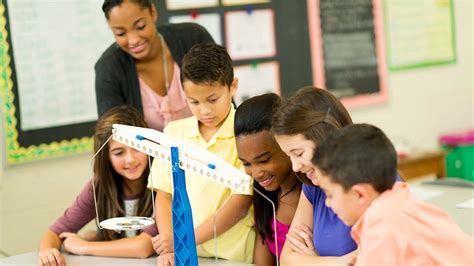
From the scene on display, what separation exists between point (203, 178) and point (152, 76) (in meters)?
0.59

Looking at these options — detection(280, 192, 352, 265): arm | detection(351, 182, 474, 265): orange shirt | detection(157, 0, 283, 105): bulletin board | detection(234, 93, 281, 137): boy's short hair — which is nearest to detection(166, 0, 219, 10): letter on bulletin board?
detection(157, 0, 283, 105): bulletin board

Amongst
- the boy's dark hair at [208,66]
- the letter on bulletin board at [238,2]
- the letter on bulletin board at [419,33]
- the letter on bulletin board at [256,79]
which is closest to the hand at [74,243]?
the boy's dark hair at [208,66]

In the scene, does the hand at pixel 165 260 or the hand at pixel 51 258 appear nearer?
the hand at pixel 165 260

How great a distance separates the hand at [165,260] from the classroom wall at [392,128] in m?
1.39

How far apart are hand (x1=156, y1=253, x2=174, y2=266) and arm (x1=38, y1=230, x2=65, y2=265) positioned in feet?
1.06

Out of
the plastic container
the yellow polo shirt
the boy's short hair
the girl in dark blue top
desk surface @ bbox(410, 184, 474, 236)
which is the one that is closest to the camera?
the girl in dark blue top

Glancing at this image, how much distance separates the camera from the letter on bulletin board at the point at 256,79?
4.07 m

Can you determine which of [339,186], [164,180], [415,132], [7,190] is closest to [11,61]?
[7,190]

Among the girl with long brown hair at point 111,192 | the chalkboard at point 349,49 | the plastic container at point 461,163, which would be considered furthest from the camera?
the chalkboard at point 349,49

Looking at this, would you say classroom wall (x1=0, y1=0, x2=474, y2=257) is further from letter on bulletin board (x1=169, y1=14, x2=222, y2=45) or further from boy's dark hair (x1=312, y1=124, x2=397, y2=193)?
boy's dark hair (x1=312, y1=124, x2=397, y2=193)

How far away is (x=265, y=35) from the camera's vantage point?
4199mm

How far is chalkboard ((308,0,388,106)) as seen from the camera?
14.6 ft

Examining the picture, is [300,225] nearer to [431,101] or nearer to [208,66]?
[208,66]

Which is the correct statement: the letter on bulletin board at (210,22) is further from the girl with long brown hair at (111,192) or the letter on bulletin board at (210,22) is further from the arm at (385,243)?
the arm at (385,243)
